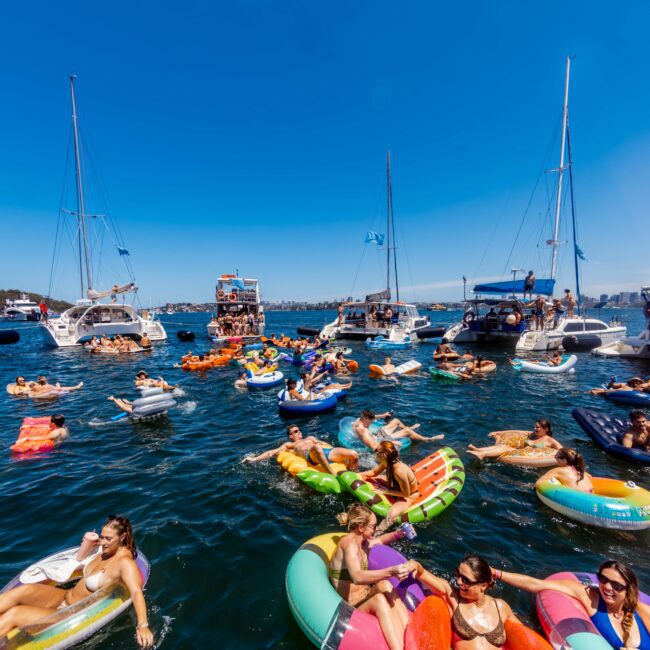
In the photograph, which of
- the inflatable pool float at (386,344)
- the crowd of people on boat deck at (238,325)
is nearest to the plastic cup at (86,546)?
the inflatable pool float at (386,344)

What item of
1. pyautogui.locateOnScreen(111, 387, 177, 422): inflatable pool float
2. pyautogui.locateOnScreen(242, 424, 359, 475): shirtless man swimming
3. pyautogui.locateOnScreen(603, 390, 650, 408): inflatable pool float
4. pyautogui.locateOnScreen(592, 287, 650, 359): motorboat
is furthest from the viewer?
pyautogui.locateOnScreen(592, 287, 650, 359): motorboat

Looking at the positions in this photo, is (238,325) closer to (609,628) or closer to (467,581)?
(467,581)

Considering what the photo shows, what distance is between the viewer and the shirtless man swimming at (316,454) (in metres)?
7.38

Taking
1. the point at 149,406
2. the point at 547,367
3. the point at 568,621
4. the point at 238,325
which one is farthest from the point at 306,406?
the point at 238,325

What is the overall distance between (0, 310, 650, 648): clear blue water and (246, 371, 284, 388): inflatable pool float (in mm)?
2066

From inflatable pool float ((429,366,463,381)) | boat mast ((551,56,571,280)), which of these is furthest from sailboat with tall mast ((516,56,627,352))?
inflatable pool float ((429,366,463,381))

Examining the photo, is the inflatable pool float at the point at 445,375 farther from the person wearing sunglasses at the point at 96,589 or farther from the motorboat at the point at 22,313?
the motorboat at the point at 22,313

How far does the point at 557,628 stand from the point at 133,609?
16.1 feet

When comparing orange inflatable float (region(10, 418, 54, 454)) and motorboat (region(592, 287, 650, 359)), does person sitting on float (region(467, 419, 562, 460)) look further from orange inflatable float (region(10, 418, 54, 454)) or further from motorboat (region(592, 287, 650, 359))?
motorboat (region(592, 287, 650, 359))

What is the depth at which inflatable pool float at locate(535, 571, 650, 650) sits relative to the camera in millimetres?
3334

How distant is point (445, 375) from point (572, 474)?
34.4 feet

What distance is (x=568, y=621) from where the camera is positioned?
11.7 feet

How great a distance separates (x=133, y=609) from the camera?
437cm

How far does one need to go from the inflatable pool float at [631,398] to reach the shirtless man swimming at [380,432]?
8.18 metres
